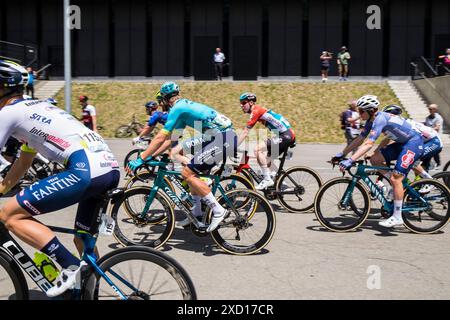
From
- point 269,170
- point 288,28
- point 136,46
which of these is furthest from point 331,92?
point 269,170

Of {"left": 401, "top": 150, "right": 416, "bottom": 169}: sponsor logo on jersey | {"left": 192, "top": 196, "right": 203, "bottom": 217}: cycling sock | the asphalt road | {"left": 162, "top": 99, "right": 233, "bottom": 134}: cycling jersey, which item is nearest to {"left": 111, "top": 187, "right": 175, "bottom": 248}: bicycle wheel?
the asphalt road

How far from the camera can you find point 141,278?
3717 millimetres

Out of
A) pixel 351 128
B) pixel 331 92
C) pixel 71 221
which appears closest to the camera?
pixel 71 221

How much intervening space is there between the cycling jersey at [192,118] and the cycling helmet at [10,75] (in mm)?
2443

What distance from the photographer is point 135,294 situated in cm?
379

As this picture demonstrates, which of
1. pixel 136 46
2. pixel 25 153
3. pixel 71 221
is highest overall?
pixel 136 46

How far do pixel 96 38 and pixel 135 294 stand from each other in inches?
1456

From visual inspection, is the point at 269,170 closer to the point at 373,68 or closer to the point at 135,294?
the point at 135,294

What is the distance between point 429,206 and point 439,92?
20.2 meters

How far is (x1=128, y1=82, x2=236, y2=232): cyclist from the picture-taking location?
609cm

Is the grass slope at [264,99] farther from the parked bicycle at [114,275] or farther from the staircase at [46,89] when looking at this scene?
the parked bicycle at [114,275]

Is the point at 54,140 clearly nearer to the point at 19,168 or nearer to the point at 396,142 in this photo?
the point at 19,168

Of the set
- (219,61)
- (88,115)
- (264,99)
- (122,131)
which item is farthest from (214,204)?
(219,61)
